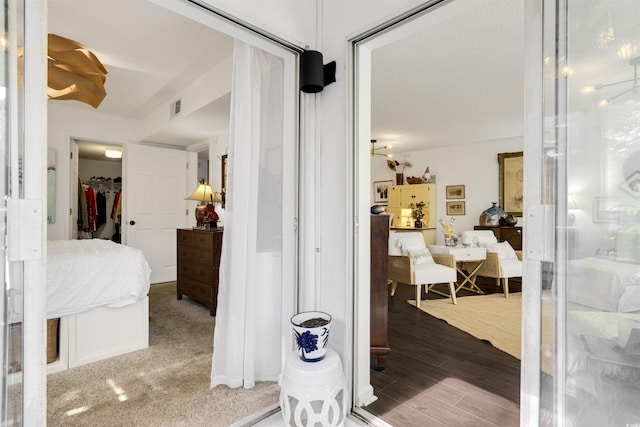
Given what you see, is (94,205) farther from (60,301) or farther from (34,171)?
(34,171)

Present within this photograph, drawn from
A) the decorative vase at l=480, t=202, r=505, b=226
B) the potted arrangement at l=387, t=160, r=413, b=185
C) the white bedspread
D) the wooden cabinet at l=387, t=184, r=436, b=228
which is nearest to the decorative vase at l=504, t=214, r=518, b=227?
the decorative vase at l=480, t=202, r=505, b=226

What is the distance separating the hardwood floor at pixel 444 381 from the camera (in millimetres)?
1676

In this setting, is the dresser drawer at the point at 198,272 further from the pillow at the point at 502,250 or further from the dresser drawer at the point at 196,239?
the pillow at the point at 502,250

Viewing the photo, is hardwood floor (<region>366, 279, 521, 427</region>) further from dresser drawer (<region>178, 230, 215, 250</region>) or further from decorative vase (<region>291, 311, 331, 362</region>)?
dresser drawer (<region>178, 230, 215, 250</region>)

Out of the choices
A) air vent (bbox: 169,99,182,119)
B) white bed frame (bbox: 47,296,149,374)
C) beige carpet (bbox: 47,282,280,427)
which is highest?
air vent (bbox: 169,99,182,119)

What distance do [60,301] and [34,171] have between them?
1.53 meters

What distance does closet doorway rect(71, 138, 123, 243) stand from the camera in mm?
5363

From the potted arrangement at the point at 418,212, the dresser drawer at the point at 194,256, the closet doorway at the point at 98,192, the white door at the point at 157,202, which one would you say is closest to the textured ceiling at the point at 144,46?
the white door at the point at 157,202

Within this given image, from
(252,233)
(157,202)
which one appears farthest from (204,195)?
(252,233)

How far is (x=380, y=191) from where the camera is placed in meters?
7.42

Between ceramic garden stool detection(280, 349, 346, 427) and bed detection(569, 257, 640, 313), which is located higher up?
bed detection(569, 257, 640, 313)

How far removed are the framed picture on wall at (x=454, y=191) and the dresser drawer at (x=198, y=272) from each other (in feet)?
16.2

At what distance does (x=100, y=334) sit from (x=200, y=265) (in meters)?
1.19

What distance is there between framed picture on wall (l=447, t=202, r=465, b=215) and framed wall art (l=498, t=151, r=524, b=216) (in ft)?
2.26
